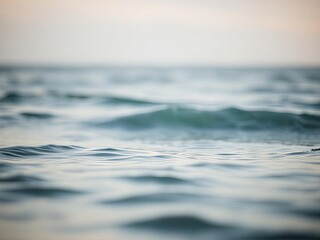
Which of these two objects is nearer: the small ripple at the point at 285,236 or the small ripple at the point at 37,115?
the small ripple at the point at 285,236

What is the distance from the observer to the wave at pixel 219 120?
1074 cm

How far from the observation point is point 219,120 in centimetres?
1143

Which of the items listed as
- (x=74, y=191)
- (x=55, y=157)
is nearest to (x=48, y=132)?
(x=55, y=157)

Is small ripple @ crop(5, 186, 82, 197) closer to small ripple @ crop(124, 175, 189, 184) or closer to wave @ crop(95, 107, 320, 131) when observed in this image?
small ripple @ crop(124, 175, 189, 184)

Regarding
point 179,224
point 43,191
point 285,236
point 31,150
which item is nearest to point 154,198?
point 179,224

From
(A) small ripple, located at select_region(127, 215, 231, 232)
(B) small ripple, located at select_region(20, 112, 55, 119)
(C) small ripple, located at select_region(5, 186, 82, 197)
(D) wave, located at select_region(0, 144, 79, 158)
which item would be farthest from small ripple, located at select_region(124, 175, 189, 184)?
(B) small ripple, located at select_region(20, 112, 55, 119)

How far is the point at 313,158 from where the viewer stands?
18.9 feet

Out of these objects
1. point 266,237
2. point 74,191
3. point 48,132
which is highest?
point 48,132

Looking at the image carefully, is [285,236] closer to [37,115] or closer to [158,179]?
[158,179]

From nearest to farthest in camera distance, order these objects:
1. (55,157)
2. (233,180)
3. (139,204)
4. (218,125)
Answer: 1. (139,204)
2. (233,180)
3. (55,157)
4. (218,125)

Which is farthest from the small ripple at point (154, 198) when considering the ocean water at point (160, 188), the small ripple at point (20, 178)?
the small ripple at point (20, 178)

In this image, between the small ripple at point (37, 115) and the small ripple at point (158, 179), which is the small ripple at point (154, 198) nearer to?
the small ripple at point (158, 179)

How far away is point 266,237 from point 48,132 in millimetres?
7076

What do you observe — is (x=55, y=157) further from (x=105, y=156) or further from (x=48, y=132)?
(x=48, y=132)
